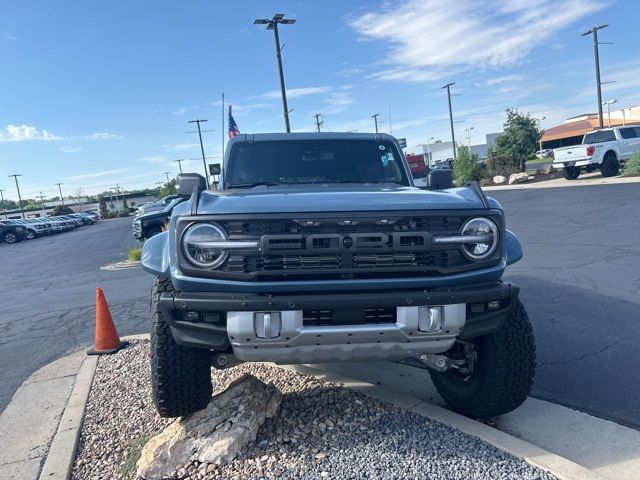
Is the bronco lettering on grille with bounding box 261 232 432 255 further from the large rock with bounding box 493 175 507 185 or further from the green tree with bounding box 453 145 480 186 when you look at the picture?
the green tree with bounding box 453 145 480 186

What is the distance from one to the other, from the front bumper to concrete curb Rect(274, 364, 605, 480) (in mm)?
678

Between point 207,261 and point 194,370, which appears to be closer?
point 207,261

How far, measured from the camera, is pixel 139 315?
707 cm

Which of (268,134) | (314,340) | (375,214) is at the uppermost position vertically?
(268,134)

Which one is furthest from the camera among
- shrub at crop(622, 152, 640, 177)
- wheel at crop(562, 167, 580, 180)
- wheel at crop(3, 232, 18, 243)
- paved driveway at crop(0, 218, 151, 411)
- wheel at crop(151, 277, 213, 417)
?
wheel at crop(3, 232, 18, 243)

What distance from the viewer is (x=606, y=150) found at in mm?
21016

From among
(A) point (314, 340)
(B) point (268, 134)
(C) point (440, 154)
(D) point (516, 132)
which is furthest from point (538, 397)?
(C) point (440, 154)

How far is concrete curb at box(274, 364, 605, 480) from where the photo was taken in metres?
2.64

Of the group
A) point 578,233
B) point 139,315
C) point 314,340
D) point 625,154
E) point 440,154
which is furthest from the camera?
point 440,154

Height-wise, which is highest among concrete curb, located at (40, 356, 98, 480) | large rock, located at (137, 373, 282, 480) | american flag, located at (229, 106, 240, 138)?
american flag, located at (229, 106, 240, 138)

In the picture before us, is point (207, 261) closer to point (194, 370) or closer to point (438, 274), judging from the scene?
point (194, 370)

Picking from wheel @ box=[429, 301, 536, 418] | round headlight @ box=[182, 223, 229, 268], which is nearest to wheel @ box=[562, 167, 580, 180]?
wheel @ box=[429, 301, 536, 418]

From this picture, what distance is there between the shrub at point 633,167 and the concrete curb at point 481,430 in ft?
65.4

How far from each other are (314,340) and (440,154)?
77742 millimetres
